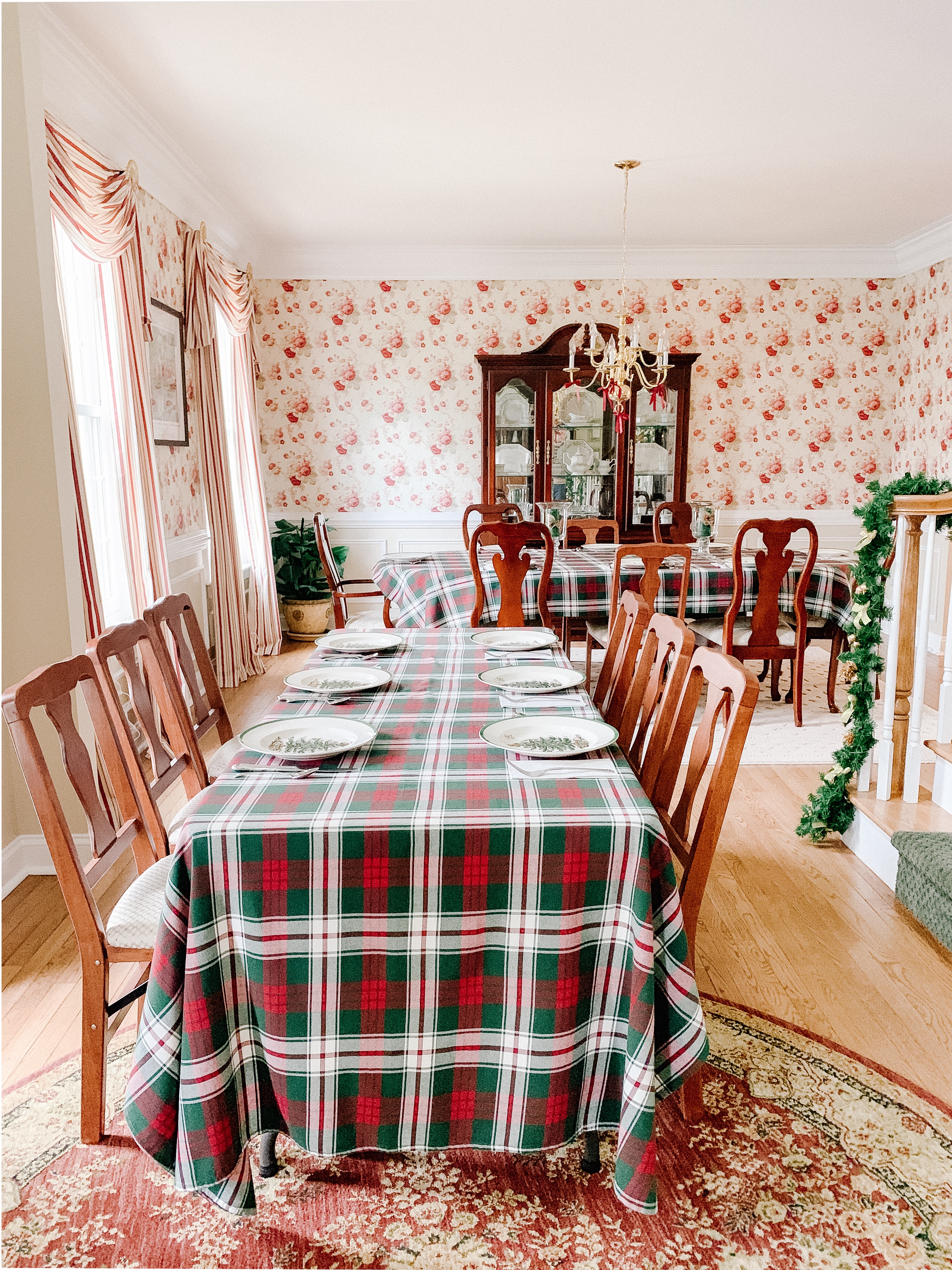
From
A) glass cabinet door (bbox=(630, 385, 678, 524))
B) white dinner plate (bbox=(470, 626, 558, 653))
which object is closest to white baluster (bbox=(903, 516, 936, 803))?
white dinner plate (bbox=(470, 626, 558, 653))

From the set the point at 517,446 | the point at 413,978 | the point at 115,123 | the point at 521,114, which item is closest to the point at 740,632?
the point at 521,114

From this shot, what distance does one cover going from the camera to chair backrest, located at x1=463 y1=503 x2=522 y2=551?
4.85 meters

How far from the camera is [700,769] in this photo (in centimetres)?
164

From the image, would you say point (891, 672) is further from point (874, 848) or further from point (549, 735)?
point (549, 735)

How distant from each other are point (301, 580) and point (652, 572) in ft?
10.4

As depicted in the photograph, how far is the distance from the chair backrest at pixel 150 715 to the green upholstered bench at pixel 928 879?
1899 millimetres

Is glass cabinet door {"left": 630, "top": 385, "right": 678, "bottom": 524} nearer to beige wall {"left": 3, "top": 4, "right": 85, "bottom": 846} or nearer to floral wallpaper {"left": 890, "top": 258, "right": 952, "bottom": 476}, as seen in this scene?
floral wallpaper {"left": 890, "top": 258, "right": 952, "bottom": 476}

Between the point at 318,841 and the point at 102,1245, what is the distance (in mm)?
790

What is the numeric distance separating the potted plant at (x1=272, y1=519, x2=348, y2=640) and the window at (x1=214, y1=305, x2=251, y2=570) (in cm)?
39

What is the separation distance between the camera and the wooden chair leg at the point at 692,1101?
1727 millimetres

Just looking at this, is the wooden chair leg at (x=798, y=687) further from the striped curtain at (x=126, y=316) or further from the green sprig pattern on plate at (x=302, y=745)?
the green sprig pattern on plate at (x=302, y=745)

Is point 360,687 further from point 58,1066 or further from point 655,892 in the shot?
point 58,1066

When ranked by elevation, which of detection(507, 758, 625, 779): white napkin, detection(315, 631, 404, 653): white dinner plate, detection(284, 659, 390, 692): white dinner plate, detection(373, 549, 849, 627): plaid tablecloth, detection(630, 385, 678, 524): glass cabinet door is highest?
detection(630, 385, 678, 524): glass cabinet door

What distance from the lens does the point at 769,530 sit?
4.07 metres
